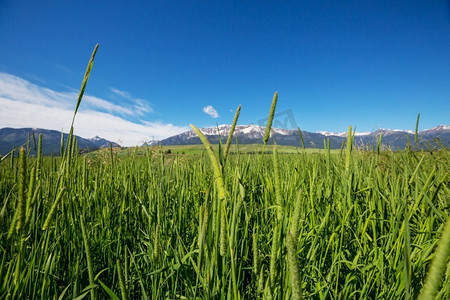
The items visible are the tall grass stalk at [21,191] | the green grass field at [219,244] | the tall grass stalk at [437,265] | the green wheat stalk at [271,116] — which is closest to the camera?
the tall grass stalk at [437,265]

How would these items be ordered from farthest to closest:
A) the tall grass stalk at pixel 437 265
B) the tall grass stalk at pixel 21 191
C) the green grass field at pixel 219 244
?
the green grass field at pixel 219 244
the tall grass stalk at pixel 21 191
the tall grass stalk at pixel 437 265

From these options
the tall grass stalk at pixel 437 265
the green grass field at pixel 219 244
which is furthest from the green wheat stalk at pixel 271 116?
the tall grass stalk at pixel 437 265

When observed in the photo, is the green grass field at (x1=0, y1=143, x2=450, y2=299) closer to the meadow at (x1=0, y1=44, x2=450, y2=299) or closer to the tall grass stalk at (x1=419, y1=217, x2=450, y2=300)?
the meadow at (x1=0, y1=44, x2=450, y2=299)

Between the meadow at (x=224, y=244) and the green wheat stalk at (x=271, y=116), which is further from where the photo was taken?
the green wheat stalk at (x=271, y=116)

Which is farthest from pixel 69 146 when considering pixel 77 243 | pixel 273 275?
pixel 273 275

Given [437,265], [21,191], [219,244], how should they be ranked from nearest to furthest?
[437,265]
[21,191]
[219,244]

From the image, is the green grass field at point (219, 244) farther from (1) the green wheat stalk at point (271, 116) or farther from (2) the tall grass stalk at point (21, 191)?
(1) the green wheat stalk at point (271, 116)

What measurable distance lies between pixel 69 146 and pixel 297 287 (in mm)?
1249

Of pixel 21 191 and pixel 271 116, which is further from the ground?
pixel 271 116

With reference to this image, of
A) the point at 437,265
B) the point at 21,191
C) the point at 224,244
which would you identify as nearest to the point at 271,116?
the point at 224,244

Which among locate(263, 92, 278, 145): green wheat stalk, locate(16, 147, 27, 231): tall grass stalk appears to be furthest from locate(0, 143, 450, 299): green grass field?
locate(263, 92, 278, 145): green wheat stalk

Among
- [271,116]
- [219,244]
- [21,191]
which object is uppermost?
[271,116]

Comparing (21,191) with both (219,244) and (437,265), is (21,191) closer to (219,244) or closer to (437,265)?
(219,244)

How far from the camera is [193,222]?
6.75 feet
